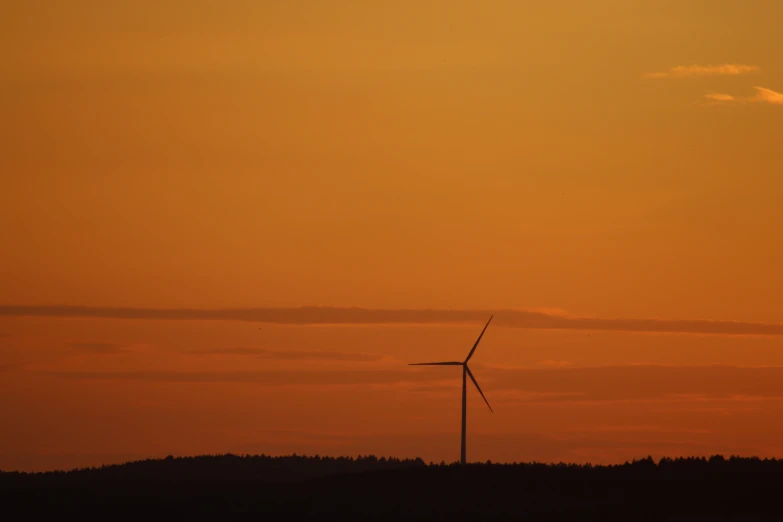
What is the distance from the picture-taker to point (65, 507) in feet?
373

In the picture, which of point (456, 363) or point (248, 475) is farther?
point (248, 475)

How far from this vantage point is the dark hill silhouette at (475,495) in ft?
291

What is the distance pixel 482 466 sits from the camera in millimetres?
106312

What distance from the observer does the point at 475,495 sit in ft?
320

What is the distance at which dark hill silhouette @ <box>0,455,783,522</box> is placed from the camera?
88812 mm

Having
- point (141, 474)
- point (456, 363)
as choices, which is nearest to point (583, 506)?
point (456, 363)

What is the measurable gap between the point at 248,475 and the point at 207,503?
58837 millimetres

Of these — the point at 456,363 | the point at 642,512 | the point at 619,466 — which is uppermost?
the point at 456,363

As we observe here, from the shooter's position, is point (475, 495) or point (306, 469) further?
point (306, 469)

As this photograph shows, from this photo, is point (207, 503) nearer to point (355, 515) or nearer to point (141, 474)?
point (355, 515)

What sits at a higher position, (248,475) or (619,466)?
(248,475)

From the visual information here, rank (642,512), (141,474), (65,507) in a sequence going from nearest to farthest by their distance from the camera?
(642,512) → (65,507) → (141,474)

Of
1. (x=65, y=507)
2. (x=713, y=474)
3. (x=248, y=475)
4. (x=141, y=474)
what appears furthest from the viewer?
(x=248, y=475)

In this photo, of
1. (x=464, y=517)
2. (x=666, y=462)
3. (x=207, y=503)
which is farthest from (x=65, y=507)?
(x=666, y=462)
